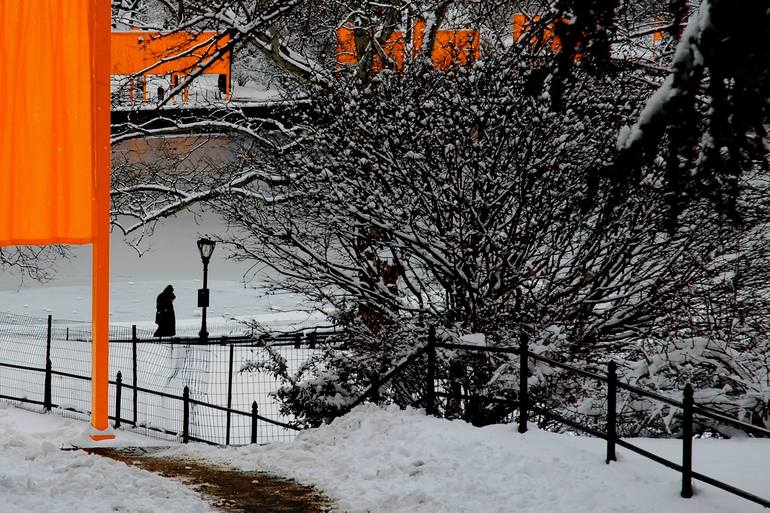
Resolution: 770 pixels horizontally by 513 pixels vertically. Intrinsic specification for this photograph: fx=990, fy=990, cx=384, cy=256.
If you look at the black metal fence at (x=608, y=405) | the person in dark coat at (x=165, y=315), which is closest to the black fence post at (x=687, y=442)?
the black metal fence at (x=608, y=405)

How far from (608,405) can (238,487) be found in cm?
355

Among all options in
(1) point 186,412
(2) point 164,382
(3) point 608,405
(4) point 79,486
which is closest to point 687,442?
(3) point 608,405

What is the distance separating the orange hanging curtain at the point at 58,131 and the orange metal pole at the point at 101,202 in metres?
0.01

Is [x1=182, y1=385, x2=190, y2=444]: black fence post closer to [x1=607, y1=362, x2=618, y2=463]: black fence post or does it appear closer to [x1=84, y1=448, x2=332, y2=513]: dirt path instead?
[x1=84, y1=448, x2=332, y2=513]: dirt path

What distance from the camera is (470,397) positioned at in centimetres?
1017

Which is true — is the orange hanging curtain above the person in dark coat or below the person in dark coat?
above

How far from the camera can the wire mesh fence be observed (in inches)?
687

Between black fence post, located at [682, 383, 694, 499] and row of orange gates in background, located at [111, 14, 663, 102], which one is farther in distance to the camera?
row of orange gates in background, located at [111, 14, 663, 102]

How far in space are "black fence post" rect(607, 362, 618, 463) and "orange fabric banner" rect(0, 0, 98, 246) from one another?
229 inches

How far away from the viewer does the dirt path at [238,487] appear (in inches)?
320

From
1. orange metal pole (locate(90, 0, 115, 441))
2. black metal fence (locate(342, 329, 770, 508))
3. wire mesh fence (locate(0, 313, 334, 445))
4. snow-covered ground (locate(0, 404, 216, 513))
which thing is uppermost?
orange metal pole (locate(90, 0, 115, 441))

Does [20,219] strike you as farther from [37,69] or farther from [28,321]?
[28,321]

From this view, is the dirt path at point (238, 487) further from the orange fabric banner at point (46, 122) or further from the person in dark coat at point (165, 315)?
the person in dark coat at point (165, 315)

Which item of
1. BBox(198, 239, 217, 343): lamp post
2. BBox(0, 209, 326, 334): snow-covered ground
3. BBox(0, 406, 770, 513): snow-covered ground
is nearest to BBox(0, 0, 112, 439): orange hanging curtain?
BBox(0, 406, 770, 513): snow-covered ground
